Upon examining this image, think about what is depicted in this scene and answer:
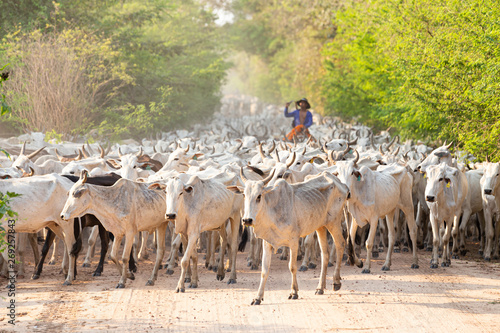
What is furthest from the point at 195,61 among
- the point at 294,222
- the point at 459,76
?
the point at 294,222

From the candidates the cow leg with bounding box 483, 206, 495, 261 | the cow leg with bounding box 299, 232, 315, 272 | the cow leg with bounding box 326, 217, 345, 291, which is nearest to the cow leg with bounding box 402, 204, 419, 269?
the cow leg with bounding box 483, 206, 495, 261

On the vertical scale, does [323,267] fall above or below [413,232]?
below

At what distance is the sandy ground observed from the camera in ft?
23.4

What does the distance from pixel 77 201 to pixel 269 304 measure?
297 cm

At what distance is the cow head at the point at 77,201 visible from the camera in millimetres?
8609

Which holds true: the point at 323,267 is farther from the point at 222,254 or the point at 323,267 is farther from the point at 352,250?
the point at 222,254

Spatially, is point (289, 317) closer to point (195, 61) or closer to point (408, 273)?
point (408, 273)

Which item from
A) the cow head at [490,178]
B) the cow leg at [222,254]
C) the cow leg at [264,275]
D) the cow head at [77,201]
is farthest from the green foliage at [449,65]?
the cow head at [77,201]

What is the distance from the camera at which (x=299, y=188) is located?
28.1 ft

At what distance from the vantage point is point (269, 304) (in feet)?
26.2

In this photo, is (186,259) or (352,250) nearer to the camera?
(186,259)

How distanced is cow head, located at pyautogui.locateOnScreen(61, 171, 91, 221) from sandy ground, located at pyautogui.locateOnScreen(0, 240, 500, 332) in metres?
1.08

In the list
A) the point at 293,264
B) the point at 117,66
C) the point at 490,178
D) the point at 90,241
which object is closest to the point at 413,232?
the point at 490,178

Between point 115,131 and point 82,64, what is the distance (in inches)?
109
